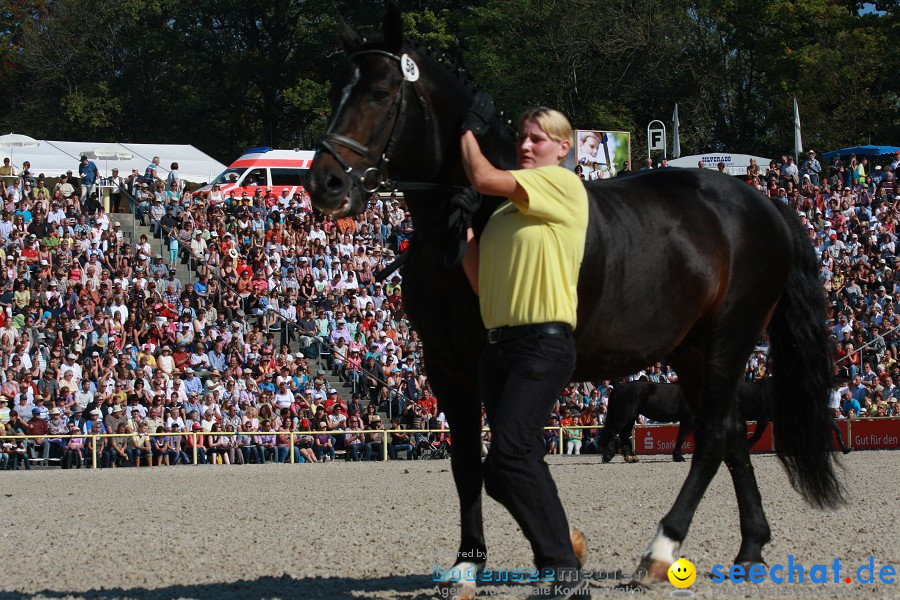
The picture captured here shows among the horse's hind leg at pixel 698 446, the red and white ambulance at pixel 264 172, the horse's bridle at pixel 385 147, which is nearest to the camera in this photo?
the horse's bridle at pixel 385 147

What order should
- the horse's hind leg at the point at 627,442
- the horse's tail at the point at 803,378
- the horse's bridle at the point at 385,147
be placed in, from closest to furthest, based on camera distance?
the horse's bridle at the point at 385,147
the horse's tail at the point at 803,378
the horse's hind leg at the point at 627,442

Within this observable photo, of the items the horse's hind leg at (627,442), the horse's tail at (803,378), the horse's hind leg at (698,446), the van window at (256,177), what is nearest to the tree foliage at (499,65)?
the van window at (256,177)

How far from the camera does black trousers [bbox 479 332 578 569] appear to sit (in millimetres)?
4625

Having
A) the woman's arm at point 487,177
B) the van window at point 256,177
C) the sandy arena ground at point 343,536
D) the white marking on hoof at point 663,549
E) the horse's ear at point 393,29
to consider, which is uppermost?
the van window at point 256,177

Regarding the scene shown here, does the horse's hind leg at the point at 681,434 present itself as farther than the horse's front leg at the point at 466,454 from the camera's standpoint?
Yes

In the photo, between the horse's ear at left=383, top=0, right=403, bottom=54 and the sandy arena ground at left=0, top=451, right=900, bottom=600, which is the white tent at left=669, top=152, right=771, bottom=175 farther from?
the horse's ear at left=383, top=0, right=403, bottom=54

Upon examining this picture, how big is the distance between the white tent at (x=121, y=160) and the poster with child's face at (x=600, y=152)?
14219 millimetres

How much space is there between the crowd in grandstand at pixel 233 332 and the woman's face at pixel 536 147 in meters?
15.1

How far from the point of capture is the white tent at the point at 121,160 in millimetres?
38344

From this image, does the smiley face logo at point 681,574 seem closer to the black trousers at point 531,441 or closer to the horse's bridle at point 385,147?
the black trousers at point 531,441

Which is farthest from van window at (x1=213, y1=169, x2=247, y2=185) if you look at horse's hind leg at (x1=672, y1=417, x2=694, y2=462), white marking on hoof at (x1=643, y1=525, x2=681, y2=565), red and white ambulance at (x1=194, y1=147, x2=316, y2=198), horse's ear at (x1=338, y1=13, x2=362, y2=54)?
white marking on hoof at (x1=643, y1=525, x2=681, y2=565)

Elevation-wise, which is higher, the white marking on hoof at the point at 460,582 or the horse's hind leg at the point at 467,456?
the horse's hind leg at the point at 467,456

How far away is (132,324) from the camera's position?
72.9ft

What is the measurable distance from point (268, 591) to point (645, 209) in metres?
2.65
